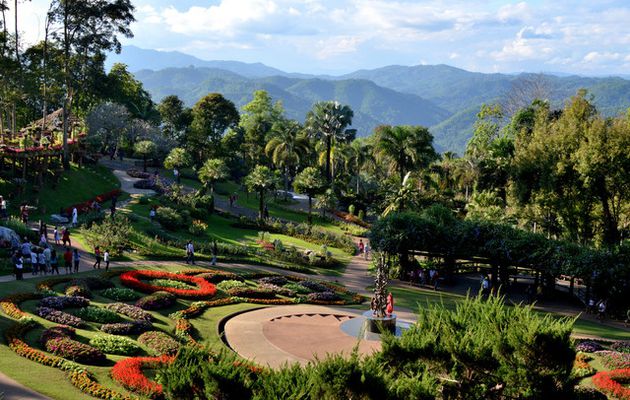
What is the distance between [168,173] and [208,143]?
12256mm

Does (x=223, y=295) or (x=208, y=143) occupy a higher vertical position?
(x=208, y=143)

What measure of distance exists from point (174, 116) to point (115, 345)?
8498 centimetres

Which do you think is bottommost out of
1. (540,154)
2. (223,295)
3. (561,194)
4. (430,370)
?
(223,295)

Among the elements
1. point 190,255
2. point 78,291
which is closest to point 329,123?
point 190,255

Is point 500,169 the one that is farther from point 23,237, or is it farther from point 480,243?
point 23,237

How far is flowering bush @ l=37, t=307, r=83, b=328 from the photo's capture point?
23.7 metres

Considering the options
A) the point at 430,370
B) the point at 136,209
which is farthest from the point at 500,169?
the point at 430,370

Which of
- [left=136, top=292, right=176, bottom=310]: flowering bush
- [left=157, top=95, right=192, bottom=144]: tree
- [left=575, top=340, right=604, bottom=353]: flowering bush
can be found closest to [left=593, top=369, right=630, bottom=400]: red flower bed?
[left=575, top=340, right=604, bottom=353]: flowering bush

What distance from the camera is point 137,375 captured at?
18625mm

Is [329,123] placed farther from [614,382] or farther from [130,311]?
[614,382]

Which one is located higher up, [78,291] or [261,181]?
[261,181]

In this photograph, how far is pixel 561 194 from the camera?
155 ft

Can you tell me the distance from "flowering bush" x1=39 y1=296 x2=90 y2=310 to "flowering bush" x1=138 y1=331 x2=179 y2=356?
173 inches

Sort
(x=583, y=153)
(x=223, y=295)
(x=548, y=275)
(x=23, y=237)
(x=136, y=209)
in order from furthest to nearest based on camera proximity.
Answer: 1. (x=136, y=209)
2. (x=583, y=153)
3. (x=548, y=275)
4. (x=23, y=237)
5. (x=223, y=295)
